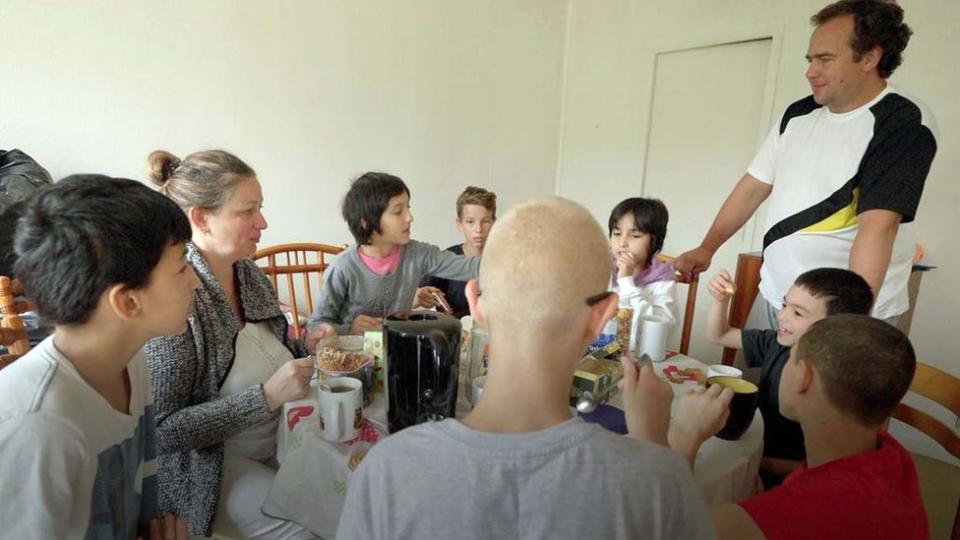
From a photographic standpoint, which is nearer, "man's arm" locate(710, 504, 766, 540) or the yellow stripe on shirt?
"man's arm" locate(710, 504, 766, 540)

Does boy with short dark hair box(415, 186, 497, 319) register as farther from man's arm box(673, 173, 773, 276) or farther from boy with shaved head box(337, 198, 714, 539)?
boy with shaved head box(337, 198, 714, 539)

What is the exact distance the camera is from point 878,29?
4.37 ft

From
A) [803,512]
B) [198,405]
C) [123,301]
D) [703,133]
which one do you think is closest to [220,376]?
[198,405]

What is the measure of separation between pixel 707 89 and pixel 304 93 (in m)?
2.44

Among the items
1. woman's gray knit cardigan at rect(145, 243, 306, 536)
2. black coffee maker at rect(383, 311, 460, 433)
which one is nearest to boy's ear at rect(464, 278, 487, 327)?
black coffee maker at rect(383, 311, 460, 433)

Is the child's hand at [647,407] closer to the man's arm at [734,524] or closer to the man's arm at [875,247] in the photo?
the man's arm at [734,524]

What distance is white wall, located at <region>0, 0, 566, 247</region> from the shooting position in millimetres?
1969

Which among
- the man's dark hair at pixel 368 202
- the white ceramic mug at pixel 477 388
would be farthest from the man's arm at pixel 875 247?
the man's dark hair at pixel 368 202

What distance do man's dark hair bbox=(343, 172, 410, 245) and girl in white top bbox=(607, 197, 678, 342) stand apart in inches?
33.2

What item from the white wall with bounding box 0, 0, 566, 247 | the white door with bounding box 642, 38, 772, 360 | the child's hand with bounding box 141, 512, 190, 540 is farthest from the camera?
the white door with bounding box 642, 38, 772, 360

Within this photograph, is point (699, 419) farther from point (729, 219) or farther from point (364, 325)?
point (729, 219)

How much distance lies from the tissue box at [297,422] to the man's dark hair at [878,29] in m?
1.68

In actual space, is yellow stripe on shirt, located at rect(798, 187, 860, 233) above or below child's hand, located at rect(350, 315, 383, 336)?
above

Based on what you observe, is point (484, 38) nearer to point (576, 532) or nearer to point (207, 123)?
point (207, 123)
